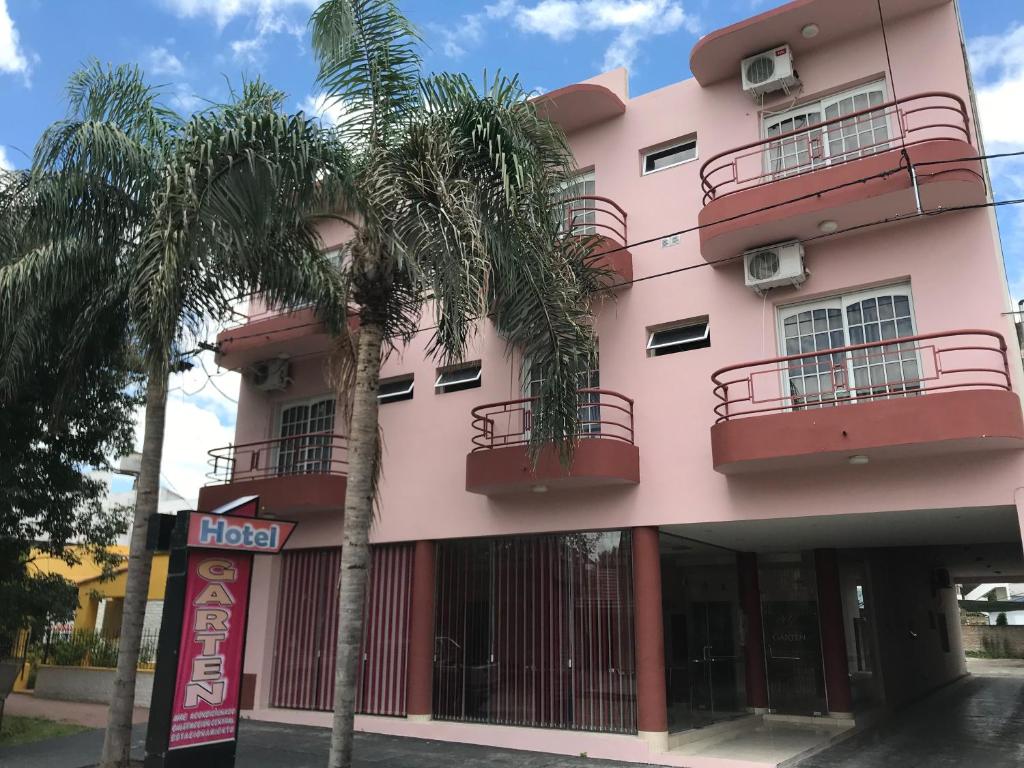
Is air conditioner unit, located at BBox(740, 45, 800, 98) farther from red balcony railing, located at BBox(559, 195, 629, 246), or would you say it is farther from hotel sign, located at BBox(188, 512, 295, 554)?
hotel sign, located at BBox(188, 512, 295, 554)

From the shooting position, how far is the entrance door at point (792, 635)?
44.9 ft

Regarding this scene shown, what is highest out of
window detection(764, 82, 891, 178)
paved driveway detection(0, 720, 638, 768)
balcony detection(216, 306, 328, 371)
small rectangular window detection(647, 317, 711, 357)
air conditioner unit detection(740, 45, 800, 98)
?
air conditioner unit detection(740, 45, 800, 98)

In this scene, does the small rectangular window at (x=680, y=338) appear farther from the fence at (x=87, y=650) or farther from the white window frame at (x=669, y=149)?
the fence at (x=87, y=650)

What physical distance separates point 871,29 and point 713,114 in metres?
2.41

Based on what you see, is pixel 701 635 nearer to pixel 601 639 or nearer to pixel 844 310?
pixel 601 639

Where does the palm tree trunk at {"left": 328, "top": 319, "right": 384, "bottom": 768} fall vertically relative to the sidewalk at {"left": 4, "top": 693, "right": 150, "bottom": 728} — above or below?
above

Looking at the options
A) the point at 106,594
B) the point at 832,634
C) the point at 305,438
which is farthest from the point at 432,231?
the point at 106,594

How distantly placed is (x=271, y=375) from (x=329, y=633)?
203 inches

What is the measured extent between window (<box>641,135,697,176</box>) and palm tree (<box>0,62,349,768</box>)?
550cm

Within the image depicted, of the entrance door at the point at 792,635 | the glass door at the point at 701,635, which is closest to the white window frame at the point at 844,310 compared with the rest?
the glass door at the point at 701,635

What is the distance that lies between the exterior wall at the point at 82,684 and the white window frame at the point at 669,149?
44.9 feet

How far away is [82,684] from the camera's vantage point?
1683 cm

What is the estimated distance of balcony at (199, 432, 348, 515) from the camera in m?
13.8

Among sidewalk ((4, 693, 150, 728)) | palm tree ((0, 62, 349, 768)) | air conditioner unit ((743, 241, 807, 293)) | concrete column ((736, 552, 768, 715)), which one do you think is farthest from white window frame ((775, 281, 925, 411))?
sidewalk ((4, 693, 150, 728))
